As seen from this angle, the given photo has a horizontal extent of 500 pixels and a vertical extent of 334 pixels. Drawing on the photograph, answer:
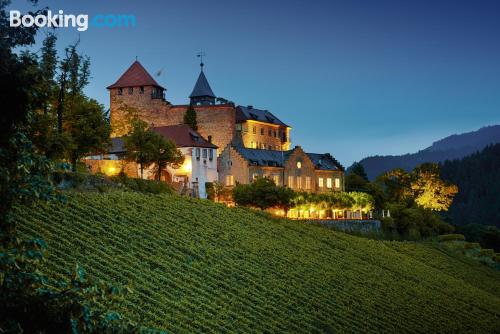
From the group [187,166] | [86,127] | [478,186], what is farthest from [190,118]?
[478,186]

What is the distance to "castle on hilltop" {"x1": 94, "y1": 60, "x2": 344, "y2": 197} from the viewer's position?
241 feet

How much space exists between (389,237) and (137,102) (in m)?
36.8

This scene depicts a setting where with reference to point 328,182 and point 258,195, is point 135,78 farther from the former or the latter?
point 258,195

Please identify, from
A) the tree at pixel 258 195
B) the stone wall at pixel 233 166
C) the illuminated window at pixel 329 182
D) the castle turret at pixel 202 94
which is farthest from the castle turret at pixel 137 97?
the tree at pixel 258 195

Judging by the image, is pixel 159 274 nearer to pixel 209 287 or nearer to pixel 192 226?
pixel 209 287

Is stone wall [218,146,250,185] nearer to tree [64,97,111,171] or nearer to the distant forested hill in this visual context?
tree [64,97,111,171]

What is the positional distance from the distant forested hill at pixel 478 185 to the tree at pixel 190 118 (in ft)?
318

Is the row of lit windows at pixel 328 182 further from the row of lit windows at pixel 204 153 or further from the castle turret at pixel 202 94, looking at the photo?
the castle turret at pixel 202 94

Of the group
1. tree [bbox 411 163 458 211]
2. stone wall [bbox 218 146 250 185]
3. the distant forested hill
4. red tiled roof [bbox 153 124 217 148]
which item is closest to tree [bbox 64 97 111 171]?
red tiled roof [bbox 153 124 217 148]

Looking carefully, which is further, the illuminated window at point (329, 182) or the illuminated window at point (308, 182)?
the illuminated window at point (329, 182)

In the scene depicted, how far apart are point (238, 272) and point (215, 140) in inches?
2066

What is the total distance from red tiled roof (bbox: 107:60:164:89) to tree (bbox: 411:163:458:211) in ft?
134

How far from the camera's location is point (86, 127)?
51.6 m

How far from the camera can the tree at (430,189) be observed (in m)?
96.7
